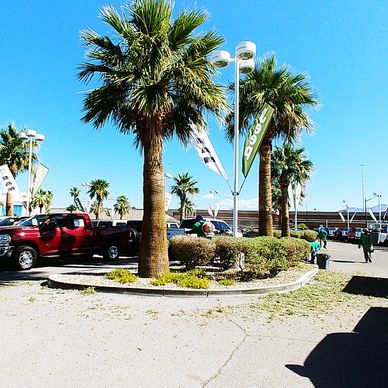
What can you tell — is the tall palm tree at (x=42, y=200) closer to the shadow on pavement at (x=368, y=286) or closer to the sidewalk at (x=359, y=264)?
the sidewalk at (x=359, y=264)

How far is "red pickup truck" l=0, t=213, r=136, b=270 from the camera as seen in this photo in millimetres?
12922

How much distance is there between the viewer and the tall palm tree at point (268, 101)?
15469 mm

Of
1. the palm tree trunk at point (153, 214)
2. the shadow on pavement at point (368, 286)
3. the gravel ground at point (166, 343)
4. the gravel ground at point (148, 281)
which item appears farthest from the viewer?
the palm tree trunk at point (153, 214)

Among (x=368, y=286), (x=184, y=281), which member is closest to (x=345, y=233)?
(x=368, y=286)

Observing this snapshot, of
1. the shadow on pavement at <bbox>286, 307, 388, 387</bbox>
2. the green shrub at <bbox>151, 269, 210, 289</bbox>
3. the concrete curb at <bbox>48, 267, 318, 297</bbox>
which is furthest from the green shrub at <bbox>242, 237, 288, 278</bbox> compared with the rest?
the shadow on pavement at <bbox>286, 307, 388, 387</bbox>

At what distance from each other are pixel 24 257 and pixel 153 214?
595 centimetres

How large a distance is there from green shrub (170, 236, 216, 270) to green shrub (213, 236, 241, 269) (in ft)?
0.81

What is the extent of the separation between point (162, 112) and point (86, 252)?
25.3ft

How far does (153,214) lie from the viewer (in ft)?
32.8

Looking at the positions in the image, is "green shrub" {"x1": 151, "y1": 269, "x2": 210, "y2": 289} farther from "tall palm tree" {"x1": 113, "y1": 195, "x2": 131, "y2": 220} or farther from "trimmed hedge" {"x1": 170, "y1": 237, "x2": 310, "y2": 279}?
"tall palm tree" {"x1": 113, "y1": 195, "x2": 131, "y2": 220}

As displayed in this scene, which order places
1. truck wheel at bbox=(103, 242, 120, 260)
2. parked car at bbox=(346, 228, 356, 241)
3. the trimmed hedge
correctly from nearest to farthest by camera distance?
the trimmed hedge
truck wheel at bbox=(103, 242, 120, 260)
parked car at bbox=(346, 228, 356, 241)

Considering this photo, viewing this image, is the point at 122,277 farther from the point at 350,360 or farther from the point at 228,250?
the point at 350,360

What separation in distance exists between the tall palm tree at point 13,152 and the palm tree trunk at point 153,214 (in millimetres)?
23297

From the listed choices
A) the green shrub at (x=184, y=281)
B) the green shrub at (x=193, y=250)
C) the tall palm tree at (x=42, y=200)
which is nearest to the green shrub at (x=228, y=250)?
the green shrub at (x=193, y=250)
